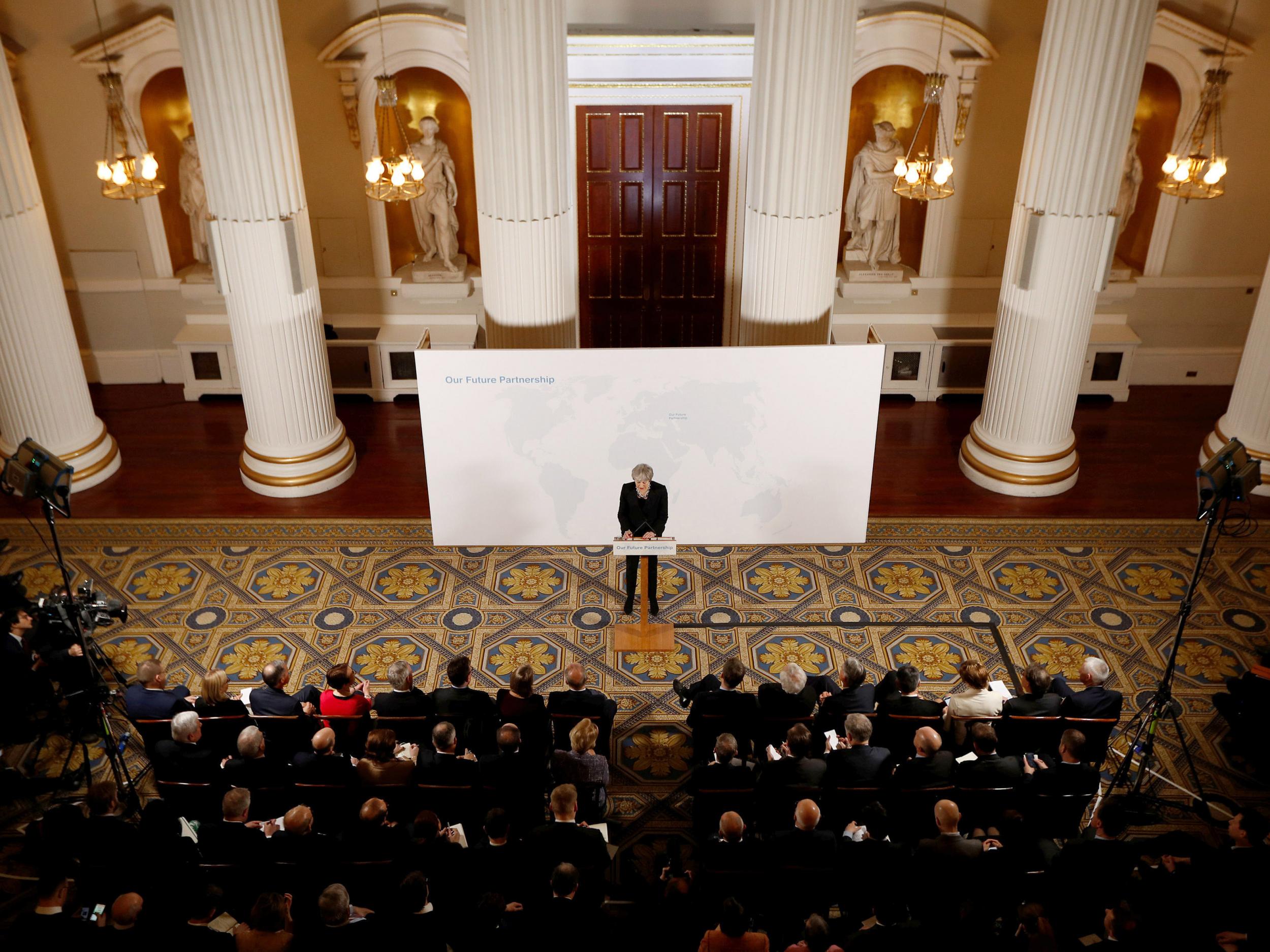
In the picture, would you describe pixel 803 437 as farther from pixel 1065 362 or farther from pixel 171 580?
pixel 171 580

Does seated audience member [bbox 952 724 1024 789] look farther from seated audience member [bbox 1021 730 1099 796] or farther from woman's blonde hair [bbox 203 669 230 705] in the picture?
woman's blonde hair [bbox 203 669 230 705]

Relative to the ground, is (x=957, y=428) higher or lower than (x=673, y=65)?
lower

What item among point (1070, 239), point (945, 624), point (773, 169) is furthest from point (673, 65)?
point (945, 624)

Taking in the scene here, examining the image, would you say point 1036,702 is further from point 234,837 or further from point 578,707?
point 234,837

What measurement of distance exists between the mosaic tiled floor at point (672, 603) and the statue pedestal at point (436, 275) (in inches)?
121

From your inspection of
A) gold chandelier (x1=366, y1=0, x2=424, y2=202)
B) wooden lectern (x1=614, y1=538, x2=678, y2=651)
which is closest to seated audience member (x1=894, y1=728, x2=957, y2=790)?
wooden lectern (x1=614, y1=538, x2=678, y2=651)

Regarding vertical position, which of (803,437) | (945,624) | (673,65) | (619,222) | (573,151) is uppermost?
(673,65)

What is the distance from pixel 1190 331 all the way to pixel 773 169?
19.4ft

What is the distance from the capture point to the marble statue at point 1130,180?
1113cm

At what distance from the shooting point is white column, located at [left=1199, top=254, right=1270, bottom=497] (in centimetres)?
981

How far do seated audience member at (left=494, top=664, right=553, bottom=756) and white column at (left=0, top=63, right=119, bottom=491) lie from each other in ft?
16.5

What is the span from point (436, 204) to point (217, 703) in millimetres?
6460

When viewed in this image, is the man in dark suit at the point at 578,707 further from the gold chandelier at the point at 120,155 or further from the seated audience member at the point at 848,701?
the gold chandelier at the point at 120,155

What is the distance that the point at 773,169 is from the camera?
28.3 ft
